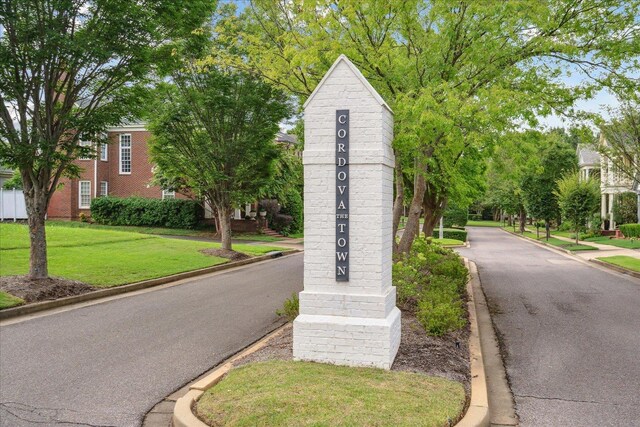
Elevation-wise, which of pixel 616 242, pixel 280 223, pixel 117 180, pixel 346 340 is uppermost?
pixel 117 180

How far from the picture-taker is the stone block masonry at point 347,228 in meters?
7.08

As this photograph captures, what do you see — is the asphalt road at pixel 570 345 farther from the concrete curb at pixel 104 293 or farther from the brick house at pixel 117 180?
the brick house at pixel 117 180

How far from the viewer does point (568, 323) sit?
11.3 meters

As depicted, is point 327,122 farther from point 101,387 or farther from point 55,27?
point 55,27

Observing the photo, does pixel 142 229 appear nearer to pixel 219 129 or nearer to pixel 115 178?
pixel 115 178

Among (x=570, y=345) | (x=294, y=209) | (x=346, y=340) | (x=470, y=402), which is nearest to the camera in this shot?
(x=470, y=402)

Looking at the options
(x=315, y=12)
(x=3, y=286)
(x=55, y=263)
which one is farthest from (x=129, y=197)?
(x=315, y=12)

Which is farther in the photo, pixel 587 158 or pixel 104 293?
pixel 587 158

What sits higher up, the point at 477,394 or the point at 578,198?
the point at 578,198

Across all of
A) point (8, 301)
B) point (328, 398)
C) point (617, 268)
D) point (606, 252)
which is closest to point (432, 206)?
point (617, 268)

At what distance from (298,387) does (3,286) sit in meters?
9.82

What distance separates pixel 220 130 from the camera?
2294 centimetres

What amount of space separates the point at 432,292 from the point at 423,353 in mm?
3255

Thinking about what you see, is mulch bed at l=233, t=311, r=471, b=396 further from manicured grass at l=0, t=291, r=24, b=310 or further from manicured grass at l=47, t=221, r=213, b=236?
manicured grass at l=47, t=221, r=213, b=236
